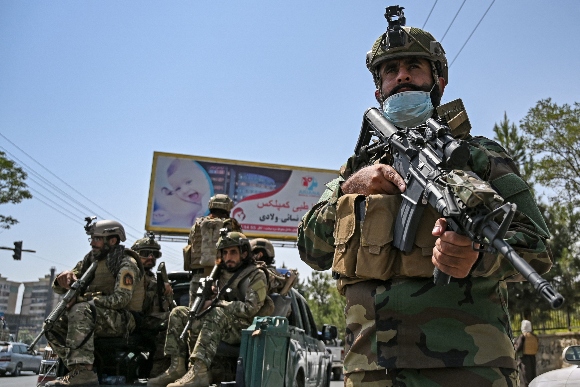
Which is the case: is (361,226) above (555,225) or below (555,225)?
below

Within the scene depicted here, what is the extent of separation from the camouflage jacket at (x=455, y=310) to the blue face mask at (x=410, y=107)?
326 millimetres

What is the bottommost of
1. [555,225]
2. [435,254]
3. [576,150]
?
[435,254]

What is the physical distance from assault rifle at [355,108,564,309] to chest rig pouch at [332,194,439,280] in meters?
0.04

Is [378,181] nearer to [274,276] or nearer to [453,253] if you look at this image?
[453,253]

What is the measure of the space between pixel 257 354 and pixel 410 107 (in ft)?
9.26

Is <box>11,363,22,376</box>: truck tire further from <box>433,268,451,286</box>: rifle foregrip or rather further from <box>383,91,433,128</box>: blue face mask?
<box>433,268,451,286</box>: rifle foregrip

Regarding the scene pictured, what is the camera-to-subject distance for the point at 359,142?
9.65 ft

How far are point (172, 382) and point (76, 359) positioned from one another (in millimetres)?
835

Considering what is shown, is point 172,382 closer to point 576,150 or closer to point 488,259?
point 488,259

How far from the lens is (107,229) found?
5875 millimetres

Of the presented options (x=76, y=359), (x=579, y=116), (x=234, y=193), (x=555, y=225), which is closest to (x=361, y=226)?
(x=76, y=359)

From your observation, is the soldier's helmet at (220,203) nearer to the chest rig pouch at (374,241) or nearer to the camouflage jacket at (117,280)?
the camouflage jacket at (117,280)

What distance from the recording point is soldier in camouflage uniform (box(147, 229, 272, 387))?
5.02 meters

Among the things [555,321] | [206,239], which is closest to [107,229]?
[206,239]
